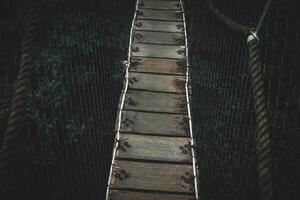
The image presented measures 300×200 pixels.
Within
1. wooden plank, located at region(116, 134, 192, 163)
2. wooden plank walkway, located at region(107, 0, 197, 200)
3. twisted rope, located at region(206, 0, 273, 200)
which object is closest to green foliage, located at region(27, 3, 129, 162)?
wooden plank walkway, located at region(107, 0, 197, 200)

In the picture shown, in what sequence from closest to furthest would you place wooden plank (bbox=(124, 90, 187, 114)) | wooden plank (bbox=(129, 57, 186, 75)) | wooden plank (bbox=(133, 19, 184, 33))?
wooden plank (bbox=(124, 90, 187, 114))
wooden plank (bbox=(129, 57, 186, 75))
wooden plank (bbox=(133, 19, 184, 33))

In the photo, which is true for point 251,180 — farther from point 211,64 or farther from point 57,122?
point 57,122

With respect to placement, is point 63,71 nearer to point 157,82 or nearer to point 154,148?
point 157,82

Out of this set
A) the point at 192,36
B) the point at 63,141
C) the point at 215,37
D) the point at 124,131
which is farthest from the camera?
the point at 192,36

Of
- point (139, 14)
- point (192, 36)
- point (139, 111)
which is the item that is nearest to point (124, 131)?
point (139, 111)

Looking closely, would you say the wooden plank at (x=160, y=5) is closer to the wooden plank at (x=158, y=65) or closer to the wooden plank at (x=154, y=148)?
the wooden plank at (x=158, y=65)

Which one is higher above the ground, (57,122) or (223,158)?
(57,122)

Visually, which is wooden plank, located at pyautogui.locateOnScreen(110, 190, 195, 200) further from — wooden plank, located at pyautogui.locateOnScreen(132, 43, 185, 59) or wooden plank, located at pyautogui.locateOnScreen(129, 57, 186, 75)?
wooden plank, located at pyautogui.locateOnScreen(132, 43, 185, 59)

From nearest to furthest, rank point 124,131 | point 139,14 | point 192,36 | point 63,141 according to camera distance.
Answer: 1. point 124,131
2. point 63,141
3. point 192,36
4. point 139,14
